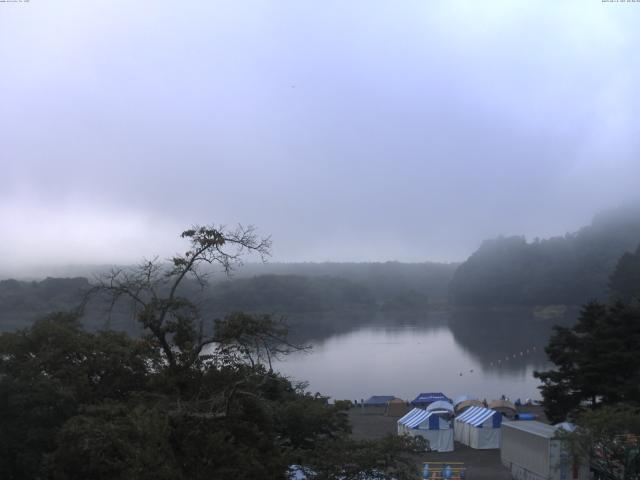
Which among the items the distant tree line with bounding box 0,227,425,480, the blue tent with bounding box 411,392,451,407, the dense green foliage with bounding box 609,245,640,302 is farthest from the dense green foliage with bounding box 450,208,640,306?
the distant tree line with bounding box 0,227,425,480

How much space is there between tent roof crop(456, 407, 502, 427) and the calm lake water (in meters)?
4.73

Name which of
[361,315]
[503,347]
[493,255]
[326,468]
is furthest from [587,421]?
[493,255]

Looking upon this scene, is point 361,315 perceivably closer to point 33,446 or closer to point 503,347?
point 503,347

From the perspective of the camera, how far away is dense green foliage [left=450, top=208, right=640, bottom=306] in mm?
57156

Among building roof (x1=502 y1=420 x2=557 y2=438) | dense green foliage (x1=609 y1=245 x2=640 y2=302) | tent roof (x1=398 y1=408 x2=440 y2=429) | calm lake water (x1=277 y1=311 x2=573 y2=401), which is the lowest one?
calm lake water (x1=277 y1=311 x2=573 y2=401)

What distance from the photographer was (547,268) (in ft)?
197

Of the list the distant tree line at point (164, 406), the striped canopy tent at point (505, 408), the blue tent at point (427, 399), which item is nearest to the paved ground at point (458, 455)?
the striped canopy tent at point (505, 408)

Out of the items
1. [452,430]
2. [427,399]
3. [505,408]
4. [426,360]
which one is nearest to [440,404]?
[505,408]

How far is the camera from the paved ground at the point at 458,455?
1065 cm

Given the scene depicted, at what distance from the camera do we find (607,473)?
287 inches

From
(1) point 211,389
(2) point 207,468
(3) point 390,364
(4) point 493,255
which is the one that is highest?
(4) point 493,255

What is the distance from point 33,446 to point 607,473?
5.56 metres

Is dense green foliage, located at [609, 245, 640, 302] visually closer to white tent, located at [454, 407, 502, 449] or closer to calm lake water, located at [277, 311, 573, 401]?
calm lake water, located at [277, 311, 573, 401]

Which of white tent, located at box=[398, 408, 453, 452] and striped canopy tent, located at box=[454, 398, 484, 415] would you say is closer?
white tent, located at box=[398, 408, 453, 452]
